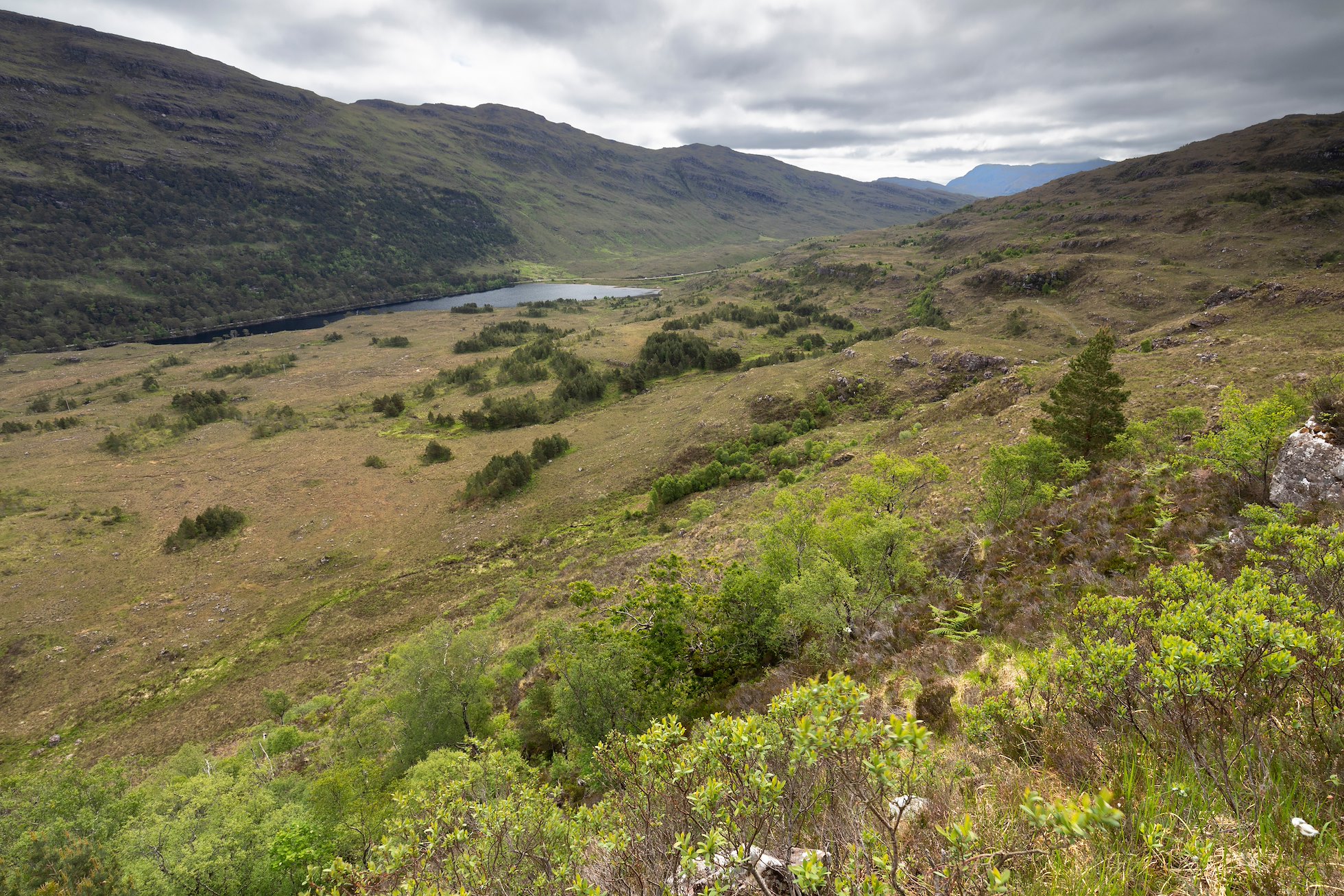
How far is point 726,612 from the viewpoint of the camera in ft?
57.0

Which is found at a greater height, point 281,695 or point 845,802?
point 845,802

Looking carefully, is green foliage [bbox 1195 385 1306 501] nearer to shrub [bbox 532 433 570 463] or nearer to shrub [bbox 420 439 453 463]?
shrub [bbox 532 433 570 463]

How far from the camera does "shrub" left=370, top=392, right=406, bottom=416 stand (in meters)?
72.5

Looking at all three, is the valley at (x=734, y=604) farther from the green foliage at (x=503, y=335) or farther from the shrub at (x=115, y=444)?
the green foliage at (x=503, y=335)

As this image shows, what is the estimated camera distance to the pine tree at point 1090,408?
1984 cm

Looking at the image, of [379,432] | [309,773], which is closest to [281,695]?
[309,773]

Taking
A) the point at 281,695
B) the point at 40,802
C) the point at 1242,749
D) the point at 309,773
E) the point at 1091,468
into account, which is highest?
the point at 1242,749

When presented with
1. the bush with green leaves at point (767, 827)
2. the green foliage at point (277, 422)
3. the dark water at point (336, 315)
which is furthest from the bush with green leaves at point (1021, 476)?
the dark water at point (336, 315)

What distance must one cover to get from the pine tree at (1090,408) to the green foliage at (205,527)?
192 ft

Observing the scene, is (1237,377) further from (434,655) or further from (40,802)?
(40,802)

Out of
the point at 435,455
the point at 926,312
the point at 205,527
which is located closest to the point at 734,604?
the point at 205,527

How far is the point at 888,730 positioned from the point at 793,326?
322 ft

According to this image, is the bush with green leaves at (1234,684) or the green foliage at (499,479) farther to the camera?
the green foliage at (499,479)

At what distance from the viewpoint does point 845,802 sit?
500 cm
